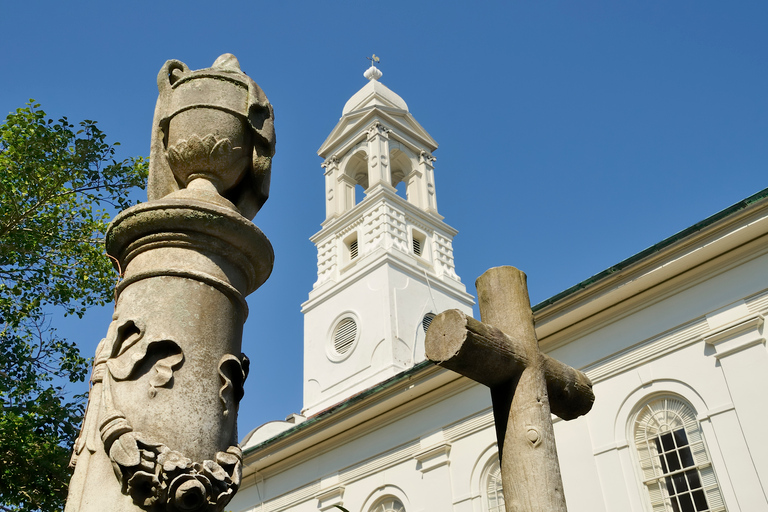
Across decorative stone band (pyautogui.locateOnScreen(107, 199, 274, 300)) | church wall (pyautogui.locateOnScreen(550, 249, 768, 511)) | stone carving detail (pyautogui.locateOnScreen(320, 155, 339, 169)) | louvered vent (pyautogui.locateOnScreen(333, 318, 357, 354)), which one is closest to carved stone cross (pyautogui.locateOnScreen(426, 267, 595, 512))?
→ decorative stone band (pyautogui.locateOnScreen(107, 199, 274, 300))

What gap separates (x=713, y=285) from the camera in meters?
12.8

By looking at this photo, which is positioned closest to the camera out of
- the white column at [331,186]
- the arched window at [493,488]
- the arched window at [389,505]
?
the arched window at [493,488]

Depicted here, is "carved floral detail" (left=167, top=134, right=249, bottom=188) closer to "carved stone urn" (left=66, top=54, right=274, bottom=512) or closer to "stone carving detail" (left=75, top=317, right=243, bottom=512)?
"carved stone urn" (left=66, top=54, right=274, bottom=512)

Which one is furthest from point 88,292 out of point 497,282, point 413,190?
point 413,190

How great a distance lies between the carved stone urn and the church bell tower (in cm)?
2195

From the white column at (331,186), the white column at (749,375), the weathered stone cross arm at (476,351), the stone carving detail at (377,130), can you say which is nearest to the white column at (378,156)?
the stone carving detail at (377,130)

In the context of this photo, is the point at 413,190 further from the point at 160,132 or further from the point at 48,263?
the point at 160,132

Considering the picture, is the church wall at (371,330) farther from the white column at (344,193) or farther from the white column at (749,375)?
the white column at (749,375)

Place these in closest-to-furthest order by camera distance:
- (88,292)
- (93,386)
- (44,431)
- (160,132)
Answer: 1. (93,386)
2. (160,132)
3. (44,431)
4. (88,292)

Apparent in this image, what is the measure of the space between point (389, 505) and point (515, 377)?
44.3 feet

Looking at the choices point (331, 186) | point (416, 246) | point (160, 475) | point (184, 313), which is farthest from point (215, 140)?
point (331, 186)

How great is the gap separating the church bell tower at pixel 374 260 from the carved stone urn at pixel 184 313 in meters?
22.0

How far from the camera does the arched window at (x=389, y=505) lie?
637 inches

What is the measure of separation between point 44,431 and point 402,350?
17854mm
